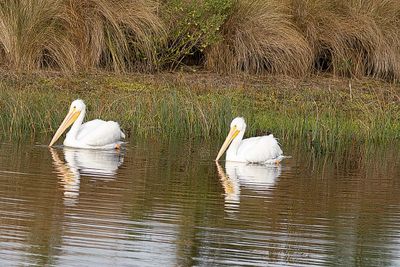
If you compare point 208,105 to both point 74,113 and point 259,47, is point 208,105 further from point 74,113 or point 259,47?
point 259,47

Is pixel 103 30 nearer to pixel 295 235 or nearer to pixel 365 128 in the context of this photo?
pixel 365 128

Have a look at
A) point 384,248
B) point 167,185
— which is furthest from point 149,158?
point 384,248

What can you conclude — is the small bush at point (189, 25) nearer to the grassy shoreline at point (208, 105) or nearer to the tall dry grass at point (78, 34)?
the tall dry grass at point (78, 34)

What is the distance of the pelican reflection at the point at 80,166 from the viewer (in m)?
11.8

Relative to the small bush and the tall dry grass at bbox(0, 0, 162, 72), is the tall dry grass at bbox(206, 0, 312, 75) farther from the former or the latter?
the tall dry grass at bbox(0, 0, 162, 72)

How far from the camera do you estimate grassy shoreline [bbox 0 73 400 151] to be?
16.7 metres

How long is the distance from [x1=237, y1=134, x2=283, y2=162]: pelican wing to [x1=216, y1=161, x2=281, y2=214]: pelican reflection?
0.11 metres

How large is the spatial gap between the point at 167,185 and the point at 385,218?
2297mm

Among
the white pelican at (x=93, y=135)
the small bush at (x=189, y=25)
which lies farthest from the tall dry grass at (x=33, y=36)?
the white pelican at (x=93, y=135)

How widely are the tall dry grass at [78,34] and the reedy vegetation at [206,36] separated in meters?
0.02

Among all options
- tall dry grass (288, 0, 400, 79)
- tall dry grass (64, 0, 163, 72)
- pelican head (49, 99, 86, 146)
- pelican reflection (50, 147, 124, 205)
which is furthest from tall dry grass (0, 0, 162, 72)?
pelican reflection (50, 147, 124, 205)

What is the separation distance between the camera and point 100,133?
1570cm

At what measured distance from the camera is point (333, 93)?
2128 cm

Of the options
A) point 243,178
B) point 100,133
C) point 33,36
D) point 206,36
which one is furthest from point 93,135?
point 206,36
